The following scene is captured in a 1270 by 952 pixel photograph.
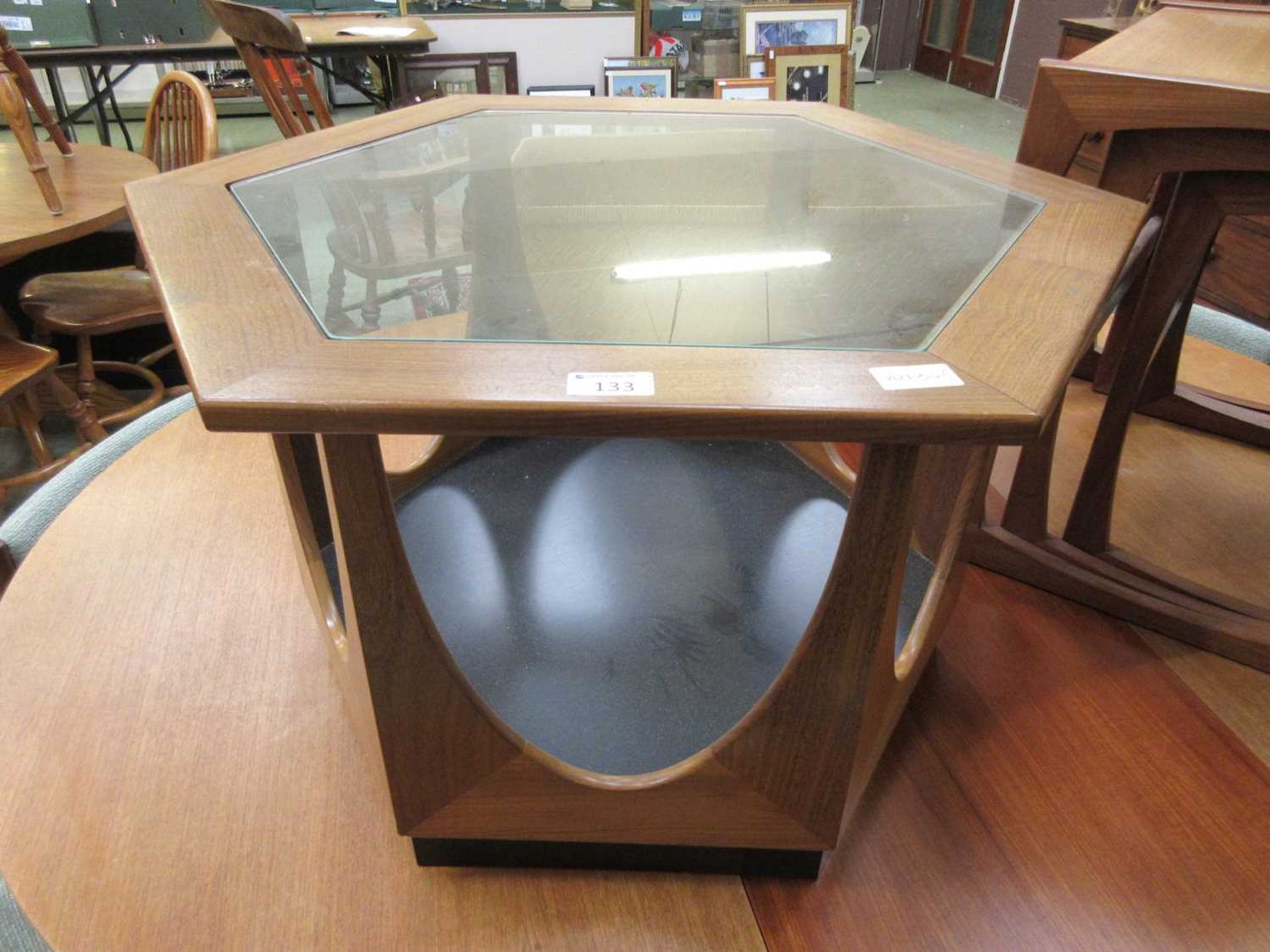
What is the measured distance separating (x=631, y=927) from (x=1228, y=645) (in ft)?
1.86

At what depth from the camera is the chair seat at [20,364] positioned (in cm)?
148

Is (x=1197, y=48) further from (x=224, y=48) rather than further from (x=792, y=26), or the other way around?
(x=224, y=48)

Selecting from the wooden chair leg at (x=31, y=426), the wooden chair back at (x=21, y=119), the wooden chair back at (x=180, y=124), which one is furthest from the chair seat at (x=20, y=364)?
the wooden chair back at (x=180, y=124)

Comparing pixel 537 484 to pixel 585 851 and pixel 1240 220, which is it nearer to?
pixel 585 851

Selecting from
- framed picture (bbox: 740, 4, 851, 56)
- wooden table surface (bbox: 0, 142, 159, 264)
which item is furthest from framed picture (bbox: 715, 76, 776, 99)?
wooden table surface (bbox: 0, 142, 159, 264)

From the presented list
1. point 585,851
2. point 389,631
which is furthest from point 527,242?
point 585,851

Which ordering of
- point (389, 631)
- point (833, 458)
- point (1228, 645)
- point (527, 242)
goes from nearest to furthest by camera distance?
1. point (389, 631)
2. point (527, 242)
3. point (1228, 645)
4. point (833, 458)

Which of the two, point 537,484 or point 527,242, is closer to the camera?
point 527,242

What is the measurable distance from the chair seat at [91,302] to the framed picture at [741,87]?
1.38 metres

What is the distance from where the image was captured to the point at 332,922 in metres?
0.53

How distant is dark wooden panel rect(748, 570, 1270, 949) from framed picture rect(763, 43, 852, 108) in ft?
6.18

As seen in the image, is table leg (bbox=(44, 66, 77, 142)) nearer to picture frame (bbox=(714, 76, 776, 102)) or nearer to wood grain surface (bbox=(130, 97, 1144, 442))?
picture frame (bbox=(714, 76, 776, 102))

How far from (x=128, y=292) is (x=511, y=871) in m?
1.79

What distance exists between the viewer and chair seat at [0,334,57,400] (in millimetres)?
1477
